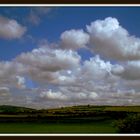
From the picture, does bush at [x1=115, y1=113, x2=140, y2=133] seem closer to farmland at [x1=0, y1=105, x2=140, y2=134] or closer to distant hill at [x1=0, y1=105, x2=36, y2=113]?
farmland at [x1=0, y1=105, x2=140, y2=134]

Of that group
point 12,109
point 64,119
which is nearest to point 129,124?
point 64,119

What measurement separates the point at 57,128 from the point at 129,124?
1.53ft

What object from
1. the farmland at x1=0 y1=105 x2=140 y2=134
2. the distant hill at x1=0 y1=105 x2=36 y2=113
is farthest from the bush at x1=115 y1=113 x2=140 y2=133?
the distant hill at x1=0 y1=105 x2=36 y2=113

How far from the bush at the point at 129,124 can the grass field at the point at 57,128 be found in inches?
1.8

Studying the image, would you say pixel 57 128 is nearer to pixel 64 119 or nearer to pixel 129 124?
pixel 64 119

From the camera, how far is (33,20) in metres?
2.84

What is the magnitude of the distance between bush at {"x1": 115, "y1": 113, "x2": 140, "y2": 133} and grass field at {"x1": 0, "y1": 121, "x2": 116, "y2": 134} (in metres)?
0.05

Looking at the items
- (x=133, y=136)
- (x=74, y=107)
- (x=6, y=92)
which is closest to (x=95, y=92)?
(x=74, y=107)

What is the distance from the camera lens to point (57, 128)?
9.16ft

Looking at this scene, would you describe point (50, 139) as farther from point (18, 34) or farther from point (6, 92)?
point (18, 34)

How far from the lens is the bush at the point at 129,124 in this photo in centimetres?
279

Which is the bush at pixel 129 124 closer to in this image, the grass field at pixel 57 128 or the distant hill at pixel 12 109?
the grass field at pixel 57 128

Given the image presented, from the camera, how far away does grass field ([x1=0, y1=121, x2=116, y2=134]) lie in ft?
9.12

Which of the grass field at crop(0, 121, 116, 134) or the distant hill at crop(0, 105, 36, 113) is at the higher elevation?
the distant hill at crop(0, 105, 36, 113)
